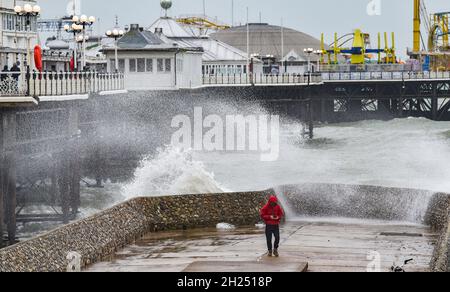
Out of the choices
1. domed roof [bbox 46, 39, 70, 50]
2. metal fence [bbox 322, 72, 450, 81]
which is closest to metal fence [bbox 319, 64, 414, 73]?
metal fence [bbox 322, 72, 450, 81]

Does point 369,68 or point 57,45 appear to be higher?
point 57,45

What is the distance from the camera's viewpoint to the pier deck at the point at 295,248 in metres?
27.1

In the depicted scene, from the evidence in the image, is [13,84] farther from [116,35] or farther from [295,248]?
[116,35]

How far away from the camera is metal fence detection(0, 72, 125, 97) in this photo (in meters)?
36.2

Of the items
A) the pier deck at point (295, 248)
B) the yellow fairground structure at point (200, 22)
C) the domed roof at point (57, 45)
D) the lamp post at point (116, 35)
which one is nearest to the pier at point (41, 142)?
the pier deck at point (295, 248)

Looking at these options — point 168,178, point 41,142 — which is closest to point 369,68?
point 168,178

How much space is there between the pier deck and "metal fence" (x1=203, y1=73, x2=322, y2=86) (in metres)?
43.0

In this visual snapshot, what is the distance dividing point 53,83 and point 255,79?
45.8m

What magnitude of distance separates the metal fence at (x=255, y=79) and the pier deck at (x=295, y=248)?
4299 cm

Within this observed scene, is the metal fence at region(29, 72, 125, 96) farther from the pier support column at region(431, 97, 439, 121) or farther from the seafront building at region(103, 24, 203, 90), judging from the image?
the pier support column at region(431, 97, 439, 121)

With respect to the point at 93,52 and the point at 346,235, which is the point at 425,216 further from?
the point at 93,52

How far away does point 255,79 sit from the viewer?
278 ft

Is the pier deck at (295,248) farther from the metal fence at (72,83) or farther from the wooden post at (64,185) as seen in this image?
the wooden post at (64,185)

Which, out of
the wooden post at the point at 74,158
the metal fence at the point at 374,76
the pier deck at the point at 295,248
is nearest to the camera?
the pier deck at the point at 295,248
